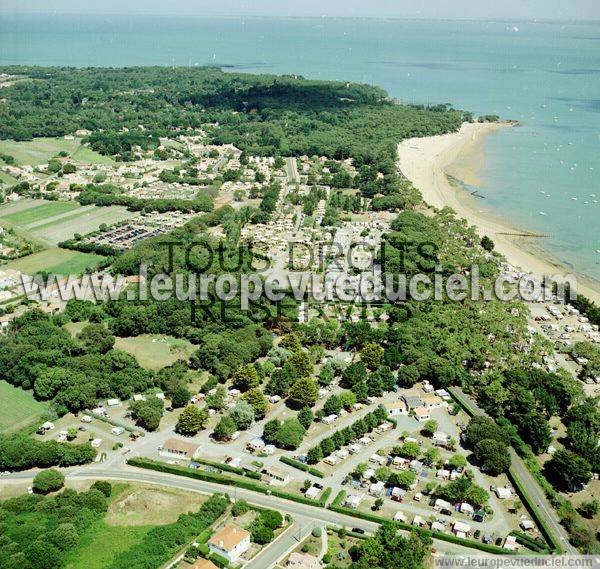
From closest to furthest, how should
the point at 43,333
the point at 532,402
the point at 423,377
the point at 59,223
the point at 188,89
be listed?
the point at 532,402, the point at 423,377, the point at 43,333, the point at 59,223, the point at 188,89

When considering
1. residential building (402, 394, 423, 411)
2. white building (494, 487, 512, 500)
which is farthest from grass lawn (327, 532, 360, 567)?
residential building (402, 394, 423, 411)

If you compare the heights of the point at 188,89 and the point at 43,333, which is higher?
the point at 188,89

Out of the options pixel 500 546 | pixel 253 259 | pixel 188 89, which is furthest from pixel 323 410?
pixel 188 89

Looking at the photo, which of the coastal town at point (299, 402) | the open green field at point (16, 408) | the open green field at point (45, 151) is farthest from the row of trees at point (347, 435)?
the open green field at point (45, 151)

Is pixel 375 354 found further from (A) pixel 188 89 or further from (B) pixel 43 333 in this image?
(A) pixel 188 89

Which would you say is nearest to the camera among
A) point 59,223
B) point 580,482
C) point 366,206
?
point 580,482

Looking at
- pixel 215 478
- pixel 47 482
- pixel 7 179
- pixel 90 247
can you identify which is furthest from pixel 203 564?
pixel 7 179

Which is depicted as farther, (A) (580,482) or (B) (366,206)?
(B) (366,206)

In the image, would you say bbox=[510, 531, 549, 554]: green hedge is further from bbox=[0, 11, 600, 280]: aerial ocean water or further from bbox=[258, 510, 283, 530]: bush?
bbox=[0, 11, 600, 280]: aerial ocean water
